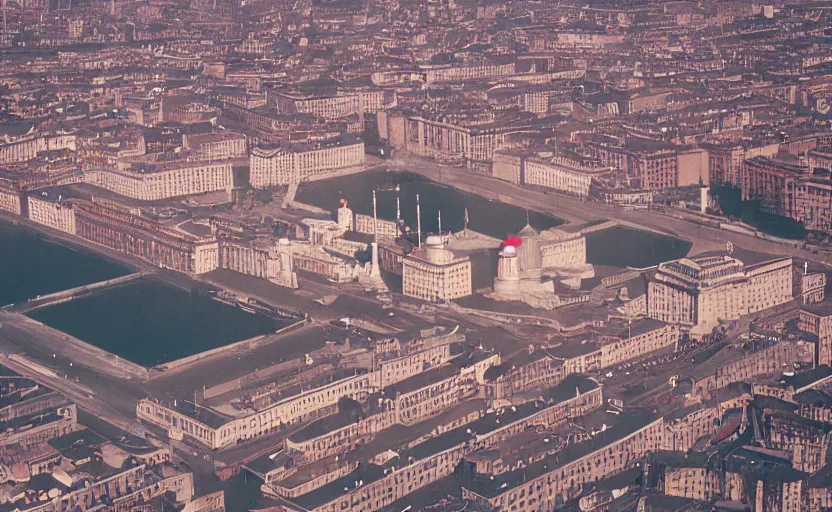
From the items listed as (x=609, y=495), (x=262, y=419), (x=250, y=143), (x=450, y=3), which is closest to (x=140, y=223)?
(x=250, y=143)

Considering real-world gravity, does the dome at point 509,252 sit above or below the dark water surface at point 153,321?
above

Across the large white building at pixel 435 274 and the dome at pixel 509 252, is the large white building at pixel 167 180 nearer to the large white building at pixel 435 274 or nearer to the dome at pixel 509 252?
the large white building at pixel 435 274

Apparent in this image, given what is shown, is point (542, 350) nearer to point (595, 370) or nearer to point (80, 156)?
point (595, 370)

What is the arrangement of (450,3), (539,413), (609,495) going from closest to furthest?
(609,495) < (539,413) < (450,3)

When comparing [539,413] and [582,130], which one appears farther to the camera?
[582,130]

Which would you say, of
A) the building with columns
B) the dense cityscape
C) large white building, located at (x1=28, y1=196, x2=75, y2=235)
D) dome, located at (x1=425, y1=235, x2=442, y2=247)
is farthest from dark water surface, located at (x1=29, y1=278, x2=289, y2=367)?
large white building, located at (x1=28, y1=196, x2=75, y2=235)

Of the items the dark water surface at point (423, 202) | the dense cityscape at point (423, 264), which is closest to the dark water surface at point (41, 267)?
the dense cityscape at point (423, 264)
